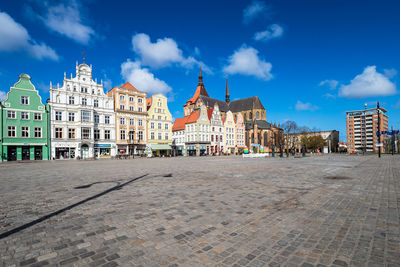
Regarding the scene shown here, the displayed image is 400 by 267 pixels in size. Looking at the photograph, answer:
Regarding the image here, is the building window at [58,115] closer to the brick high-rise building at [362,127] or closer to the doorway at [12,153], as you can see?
the doorway at [12,153]

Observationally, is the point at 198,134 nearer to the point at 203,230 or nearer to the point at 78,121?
the point at 78,121

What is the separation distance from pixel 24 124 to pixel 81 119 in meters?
8.80

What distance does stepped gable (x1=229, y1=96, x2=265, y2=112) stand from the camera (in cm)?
9329

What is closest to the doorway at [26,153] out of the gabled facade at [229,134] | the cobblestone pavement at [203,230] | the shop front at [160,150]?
the shop front at [160,150]

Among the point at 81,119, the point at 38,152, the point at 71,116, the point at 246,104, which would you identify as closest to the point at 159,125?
the point at 81,119

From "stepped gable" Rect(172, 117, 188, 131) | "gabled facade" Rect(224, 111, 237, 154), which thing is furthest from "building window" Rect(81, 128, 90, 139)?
"gabled facade" Rect(224, 111, 237, 154)

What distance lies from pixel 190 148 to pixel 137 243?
57.7 metres

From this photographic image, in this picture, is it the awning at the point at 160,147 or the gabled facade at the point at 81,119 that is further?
the awning at the point at 160,147

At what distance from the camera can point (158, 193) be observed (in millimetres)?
8031

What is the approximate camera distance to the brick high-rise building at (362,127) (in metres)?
128

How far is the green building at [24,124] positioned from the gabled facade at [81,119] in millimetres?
1561

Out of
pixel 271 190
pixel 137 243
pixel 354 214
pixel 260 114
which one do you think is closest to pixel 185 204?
pixel 137 243

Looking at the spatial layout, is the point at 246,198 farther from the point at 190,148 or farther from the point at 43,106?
the point at 190,148

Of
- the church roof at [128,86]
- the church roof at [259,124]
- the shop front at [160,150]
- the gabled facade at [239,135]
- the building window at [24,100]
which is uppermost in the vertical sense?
the church roof at [128,86]
